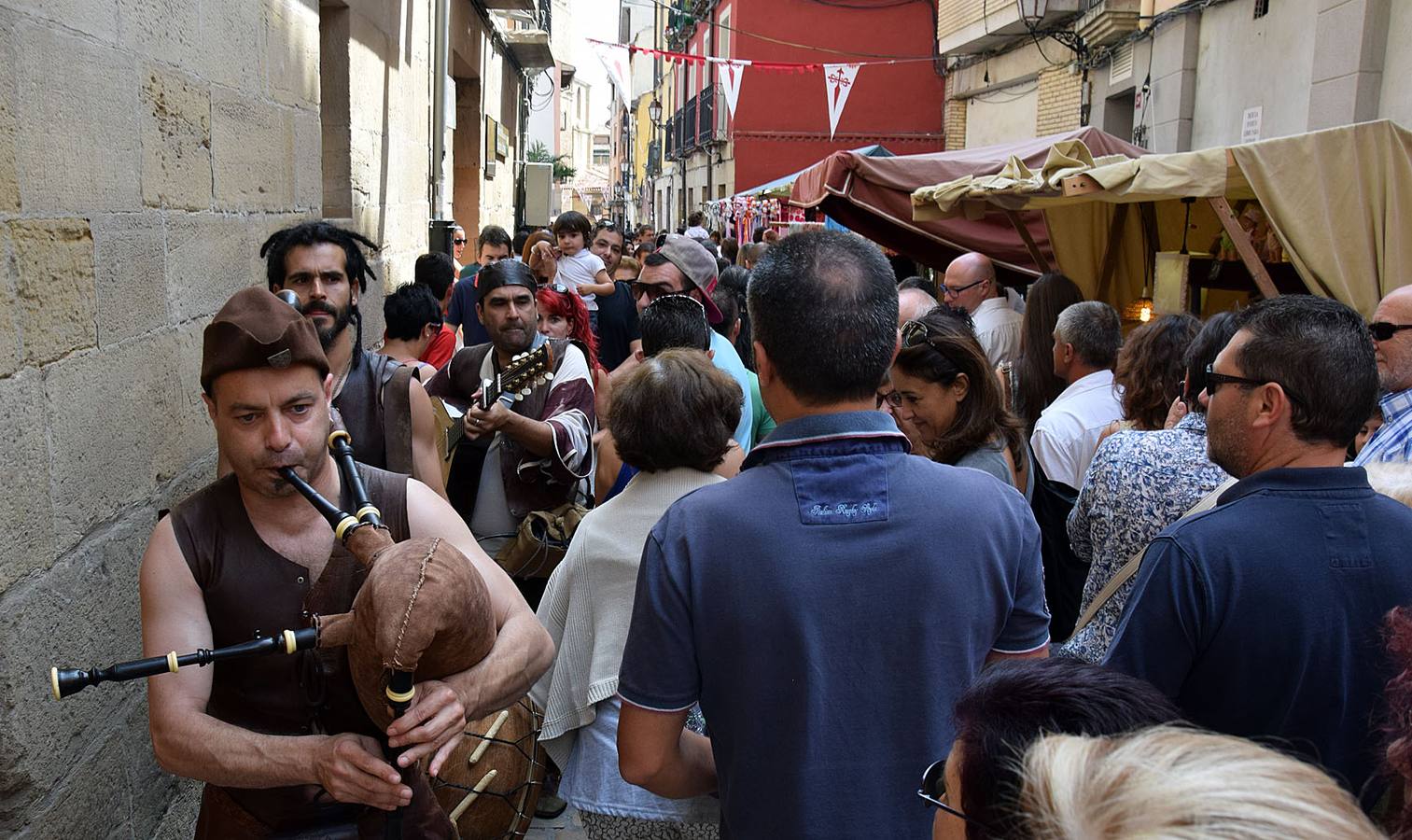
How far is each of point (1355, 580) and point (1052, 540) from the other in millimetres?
1947

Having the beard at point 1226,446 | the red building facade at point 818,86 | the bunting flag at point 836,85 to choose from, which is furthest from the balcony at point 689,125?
the beard at point 1226,446

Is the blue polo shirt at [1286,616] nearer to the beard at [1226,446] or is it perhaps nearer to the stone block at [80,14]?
the beard at [1226,446]

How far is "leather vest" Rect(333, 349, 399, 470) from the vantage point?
11.0 feet

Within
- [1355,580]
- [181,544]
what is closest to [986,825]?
[1355,580]

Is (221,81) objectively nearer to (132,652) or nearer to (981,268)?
(132,652)

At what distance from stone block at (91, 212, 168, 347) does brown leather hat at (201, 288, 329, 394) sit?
89cm

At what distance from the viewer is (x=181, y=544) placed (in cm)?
209

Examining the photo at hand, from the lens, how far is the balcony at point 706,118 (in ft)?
99.4

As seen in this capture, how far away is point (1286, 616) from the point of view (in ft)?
6.69

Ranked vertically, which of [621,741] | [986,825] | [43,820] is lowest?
[43,820]

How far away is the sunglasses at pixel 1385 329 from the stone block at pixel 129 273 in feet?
12.0

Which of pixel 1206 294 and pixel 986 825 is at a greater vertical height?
pixel 1206 294

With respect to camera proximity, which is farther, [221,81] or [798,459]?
[221,81]

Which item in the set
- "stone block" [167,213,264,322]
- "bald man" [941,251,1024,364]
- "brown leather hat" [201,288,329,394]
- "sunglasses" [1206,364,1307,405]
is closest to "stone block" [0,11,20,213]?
"brown leather hat" [201,288,329,394]
